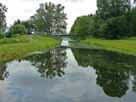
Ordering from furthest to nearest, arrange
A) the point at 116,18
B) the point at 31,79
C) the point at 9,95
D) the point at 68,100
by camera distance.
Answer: the point at 116,18 → the point at 31,79 → the point at 9,95 → the point at 68,100

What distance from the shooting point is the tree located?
452 ft

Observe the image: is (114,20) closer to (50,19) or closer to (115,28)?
(115,28)

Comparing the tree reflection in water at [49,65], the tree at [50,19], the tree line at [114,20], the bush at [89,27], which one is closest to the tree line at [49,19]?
the tree at [50,19]

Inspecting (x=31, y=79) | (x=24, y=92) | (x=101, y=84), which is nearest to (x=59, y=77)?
(x=31, y=79)

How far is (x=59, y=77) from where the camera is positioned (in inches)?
822

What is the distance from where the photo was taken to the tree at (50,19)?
13762 centimetres

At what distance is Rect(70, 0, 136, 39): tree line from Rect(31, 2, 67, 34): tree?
137ft

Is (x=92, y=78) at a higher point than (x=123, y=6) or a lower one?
lower

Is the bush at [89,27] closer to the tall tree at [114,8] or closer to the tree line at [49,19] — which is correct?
the tall tree at [114,8]

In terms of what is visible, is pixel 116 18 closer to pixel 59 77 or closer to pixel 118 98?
pixel 59 77

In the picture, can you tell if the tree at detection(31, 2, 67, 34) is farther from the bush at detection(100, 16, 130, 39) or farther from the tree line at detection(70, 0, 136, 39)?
the bush at detection(100, 16, 130, 39)

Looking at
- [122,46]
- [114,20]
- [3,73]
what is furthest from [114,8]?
[3,73]

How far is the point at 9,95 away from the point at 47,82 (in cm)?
453

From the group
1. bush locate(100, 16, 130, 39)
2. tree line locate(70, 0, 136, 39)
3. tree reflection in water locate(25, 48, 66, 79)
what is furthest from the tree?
tree reflection in water locate(25, 48, 66, 79)
